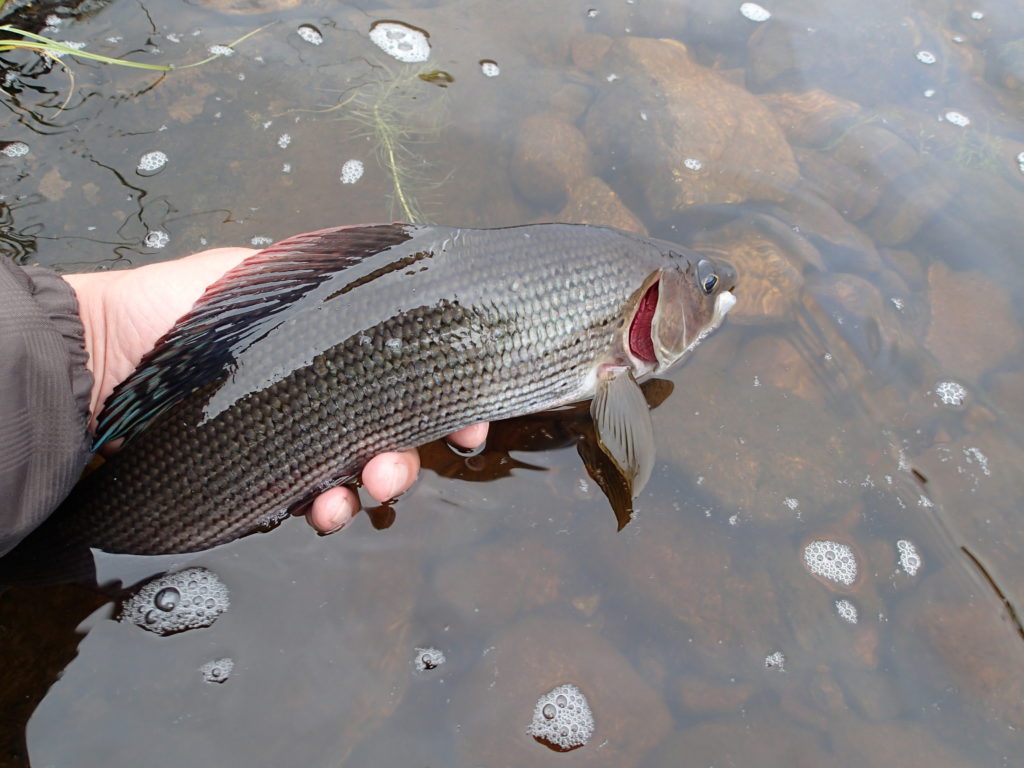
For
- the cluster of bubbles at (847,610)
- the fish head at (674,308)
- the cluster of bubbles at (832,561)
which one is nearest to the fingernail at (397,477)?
the fish head at (674,308)

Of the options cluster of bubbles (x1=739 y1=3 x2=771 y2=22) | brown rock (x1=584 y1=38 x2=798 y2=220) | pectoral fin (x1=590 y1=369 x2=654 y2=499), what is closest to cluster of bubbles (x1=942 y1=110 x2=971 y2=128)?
brown rock (x1=584 y1=38 x2=798 y2=220)

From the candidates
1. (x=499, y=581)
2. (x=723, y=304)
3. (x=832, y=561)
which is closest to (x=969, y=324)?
(x=723, y=304)

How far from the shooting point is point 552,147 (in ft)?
16.0

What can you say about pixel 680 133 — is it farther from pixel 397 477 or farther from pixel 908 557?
pixel 397 477

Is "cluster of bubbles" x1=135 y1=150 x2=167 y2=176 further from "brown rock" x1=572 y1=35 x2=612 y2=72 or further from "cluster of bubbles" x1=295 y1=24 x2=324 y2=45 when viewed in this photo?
"brown rock" x1=572 y1=35 x2=612 y2=72

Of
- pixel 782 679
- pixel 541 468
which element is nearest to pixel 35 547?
pixel 541 468

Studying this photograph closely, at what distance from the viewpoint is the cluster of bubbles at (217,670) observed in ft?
10.1

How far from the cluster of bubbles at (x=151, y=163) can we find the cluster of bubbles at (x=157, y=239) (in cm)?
50

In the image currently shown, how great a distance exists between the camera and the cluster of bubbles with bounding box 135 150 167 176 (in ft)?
15.0

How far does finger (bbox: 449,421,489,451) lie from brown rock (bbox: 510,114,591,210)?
190cm

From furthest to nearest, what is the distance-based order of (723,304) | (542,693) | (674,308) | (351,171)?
(351,171)
(723,304)
(674,308)
(542,693)

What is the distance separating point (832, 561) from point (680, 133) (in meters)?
3.12

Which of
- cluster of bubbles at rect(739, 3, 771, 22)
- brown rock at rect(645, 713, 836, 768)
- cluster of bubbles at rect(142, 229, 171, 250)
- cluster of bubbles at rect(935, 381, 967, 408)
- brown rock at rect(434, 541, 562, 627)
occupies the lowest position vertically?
brown rock at rect(645, 713, 836, 768)

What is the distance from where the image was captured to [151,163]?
460 cm
